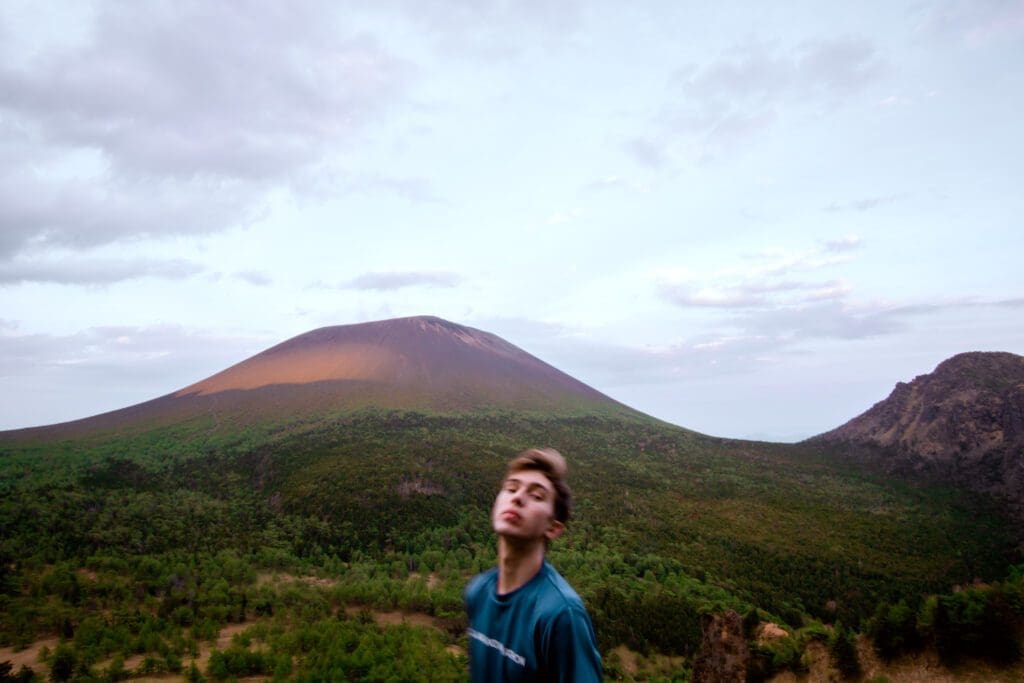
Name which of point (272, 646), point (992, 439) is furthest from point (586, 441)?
point (272, 646)

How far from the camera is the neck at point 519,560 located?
1844 millimetres

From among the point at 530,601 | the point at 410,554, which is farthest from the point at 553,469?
the point at 410,554

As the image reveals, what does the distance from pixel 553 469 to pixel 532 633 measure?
543 mm

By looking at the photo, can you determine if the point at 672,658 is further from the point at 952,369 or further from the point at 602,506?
the point at 952,369

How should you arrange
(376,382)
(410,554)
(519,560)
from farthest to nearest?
(376,382) < (410,554) < (519,560)

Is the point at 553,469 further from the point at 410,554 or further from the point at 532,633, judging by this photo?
the point at 410,554

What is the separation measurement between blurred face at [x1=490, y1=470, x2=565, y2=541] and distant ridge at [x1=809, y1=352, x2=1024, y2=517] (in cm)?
3748

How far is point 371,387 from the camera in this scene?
50.1 m

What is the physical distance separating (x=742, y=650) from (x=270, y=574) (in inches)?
570

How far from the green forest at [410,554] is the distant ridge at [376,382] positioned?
6714mm

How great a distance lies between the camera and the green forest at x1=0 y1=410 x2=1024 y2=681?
10062 mm

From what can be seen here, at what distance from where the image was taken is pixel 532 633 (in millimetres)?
1684

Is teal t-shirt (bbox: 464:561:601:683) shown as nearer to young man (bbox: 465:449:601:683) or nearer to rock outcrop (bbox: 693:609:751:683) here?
young man (bbox: 465:449:601:683)

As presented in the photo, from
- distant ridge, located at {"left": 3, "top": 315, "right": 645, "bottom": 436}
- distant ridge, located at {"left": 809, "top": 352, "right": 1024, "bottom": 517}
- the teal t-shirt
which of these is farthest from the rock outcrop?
distant ridge, located at {"left": 3, "top": 315, "right": 645, "bottom": 436}
